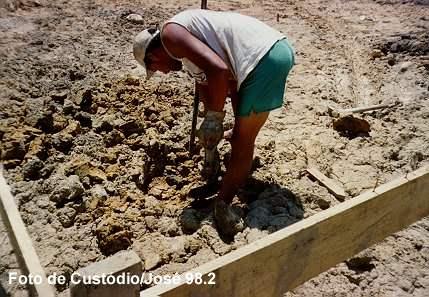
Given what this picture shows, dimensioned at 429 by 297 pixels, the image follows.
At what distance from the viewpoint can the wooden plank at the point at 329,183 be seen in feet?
10.4

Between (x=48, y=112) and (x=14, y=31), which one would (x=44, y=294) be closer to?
(x=48, y=112)

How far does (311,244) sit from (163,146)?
182 centimetres

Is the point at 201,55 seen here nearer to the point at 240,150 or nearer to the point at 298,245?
the point at 240,150

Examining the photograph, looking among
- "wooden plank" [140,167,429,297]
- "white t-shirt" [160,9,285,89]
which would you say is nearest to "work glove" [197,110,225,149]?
"white t-shirt" [160,9,285,89]

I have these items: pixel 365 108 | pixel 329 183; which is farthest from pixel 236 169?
pixel 365 108

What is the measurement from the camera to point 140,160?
3.40 m

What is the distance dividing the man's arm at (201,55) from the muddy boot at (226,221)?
26.3 inches

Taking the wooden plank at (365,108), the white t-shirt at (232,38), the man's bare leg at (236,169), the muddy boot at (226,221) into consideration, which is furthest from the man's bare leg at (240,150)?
the wooden plank at (365,108)

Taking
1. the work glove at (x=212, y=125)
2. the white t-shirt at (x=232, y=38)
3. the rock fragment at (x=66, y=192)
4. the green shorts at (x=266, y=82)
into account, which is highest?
the white t-shirt at (x=232, y=38)

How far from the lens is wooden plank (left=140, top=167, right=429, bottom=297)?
5.44ft

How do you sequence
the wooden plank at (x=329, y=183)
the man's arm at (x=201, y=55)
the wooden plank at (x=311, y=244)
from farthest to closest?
the wooden plank at (x=329, y=183)
the man's arm at (x=201, y=55)
the wooden plank at (x=311, y=244)

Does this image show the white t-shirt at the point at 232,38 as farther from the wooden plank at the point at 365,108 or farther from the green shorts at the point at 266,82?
the wooden plank at the point at 365,108

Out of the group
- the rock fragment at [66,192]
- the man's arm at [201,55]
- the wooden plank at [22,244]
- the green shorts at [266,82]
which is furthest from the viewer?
the rock fragment at [66,192]

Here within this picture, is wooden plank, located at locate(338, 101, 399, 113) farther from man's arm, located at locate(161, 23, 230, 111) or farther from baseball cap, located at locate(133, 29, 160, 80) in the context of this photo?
baseball cap, located at locate(133, 29, 160, 80)
